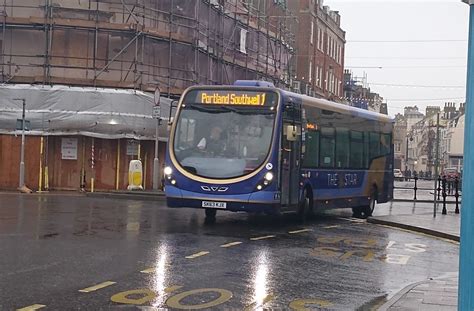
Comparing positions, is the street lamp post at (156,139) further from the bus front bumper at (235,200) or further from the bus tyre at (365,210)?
the bus front bumper at (235,200)

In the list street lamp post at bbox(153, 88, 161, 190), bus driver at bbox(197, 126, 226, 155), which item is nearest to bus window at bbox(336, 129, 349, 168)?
bus driver at bbox(197, 126, 226, 155)

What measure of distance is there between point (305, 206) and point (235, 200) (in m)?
3.07

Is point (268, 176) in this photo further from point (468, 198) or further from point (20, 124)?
point (20, 124)

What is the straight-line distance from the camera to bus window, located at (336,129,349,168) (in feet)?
65.6

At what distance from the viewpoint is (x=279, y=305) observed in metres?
7.84

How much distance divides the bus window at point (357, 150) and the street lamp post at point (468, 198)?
16.2 metres

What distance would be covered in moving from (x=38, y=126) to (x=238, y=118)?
15098mm

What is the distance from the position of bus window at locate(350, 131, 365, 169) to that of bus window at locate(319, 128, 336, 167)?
142 cm

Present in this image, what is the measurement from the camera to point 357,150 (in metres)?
21.3

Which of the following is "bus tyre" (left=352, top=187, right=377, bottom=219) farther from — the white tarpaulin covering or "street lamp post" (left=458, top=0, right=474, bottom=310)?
"street lamp post" (left=458, top=0, right=474, bottom=310)

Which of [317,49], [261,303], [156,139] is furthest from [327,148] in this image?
[317,49]

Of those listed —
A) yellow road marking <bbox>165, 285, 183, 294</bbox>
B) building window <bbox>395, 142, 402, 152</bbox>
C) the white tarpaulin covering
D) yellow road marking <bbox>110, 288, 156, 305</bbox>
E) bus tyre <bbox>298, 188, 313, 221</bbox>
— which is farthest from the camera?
building window <bbox>395, 142, 402, 152</bbox>

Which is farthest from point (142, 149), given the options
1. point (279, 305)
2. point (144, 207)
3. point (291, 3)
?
point (291, 3)

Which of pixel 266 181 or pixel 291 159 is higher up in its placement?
pixel 291 159
